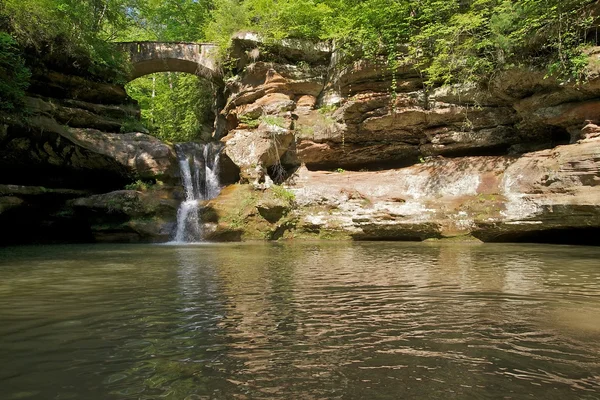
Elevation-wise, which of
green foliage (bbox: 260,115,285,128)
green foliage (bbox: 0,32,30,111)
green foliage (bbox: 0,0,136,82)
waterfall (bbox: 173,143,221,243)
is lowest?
waterfall (bbox: 173,143,221,243)

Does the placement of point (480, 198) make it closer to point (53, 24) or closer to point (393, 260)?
point (393, 260)

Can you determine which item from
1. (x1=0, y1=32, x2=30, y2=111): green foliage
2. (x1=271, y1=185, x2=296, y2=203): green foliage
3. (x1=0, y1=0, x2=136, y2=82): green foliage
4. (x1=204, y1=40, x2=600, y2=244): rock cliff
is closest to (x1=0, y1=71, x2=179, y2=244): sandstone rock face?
(x1=0, y1=32, x2=30, y2=111): green foliage

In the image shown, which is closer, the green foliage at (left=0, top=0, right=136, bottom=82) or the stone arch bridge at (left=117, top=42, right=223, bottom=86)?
the green foliage at (left=0, top=0, right=136, bottom=82)

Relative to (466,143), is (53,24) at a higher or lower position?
higher

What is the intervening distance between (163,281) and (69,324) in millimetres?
2198

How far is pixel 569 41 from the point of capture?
1239cm

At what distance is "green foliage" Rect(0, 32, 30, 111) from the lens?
1329 cm

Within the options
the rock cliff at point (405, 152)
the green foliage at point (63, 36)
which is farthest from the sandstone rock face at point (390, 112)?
the green foliage at point (63, 36)

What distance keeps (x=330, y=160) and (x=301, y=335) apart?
51.3ft

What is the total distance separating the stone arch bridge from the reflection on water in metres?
17.1

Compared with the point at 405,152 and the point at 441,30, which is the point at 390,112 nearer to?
the point at 405,152

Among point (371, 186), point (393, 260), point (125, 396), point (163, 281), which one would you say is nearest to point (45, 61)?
point (371, 186)

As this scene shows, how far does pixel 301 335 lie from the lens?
3283 millimetres

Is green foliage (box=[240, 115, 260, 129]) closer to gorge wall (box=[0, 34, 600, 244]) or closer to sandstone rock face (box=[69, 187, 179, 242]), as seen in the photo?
gorge wall (box=[0, 34, 600, 244])
